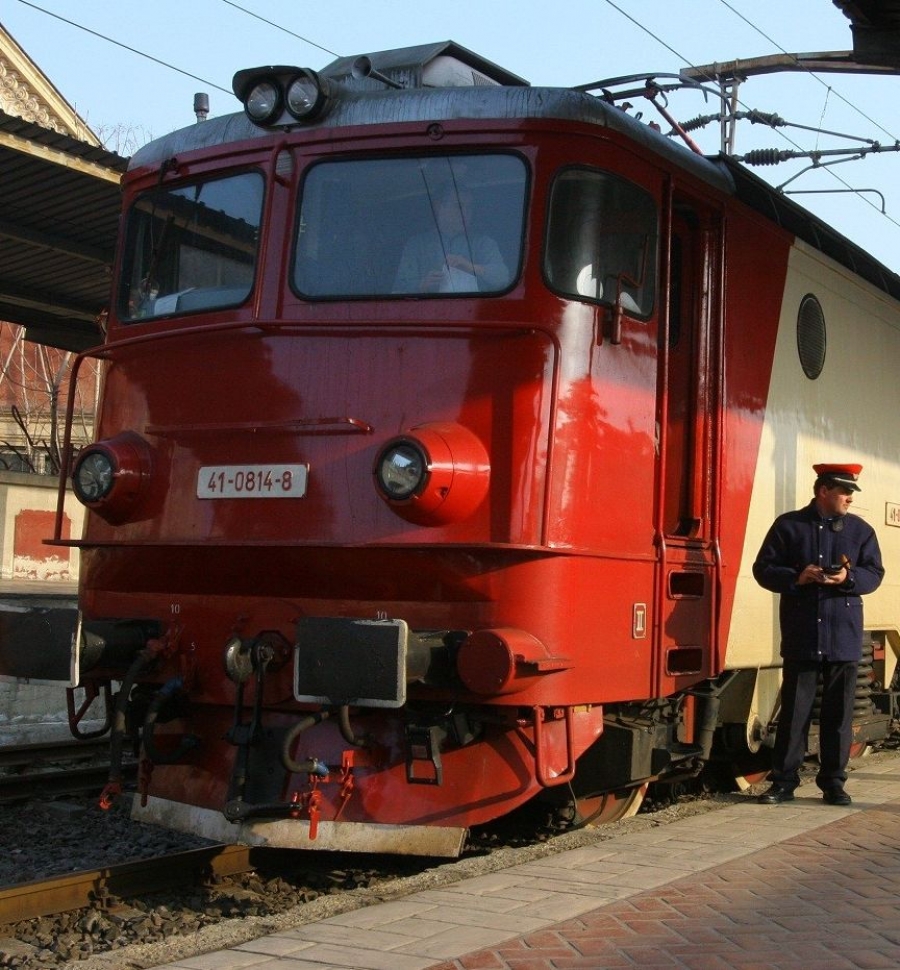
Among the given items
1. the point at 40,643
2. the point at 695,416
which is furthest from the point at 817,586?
the point at 40,643

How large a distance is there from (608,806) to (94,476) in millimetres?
2959

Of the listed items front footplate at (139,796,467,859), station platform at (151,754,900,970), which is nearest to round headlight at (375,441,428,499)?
front footplate at (139,796,467,859)

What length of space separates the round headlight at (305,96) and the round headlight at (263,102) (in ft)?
0.22

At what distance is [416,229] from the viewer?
19.9ft

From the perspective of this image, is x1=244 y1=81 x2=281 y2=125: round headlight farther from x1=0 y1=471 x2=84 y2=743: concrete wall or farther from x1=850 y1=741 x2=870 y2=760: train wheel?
x1=0 y1=471 x2=84 y2=743: concrete wall

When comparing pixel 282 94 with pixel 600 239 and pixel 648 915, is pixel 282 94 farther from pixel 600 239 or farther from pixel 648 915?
pixel 648 915

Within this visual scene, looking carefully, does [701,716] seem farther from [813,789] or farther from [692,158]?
[692,158]

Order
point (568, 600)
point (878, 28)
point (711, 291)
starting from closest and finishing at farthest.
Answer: point (568, 600) < point (711, 291) < point (878, 28)

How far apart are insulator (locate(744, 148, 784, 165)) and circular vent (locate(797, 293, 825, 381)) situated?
28.5 ft

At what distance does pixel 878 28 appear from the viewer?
24.3 feet

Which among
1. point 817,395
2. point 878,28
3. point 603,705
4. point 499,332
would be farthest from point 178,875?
point 878,28

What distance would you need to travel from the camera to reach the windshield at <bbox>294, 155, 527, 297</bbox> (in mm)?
5988

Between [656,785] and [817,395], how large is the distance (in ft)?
8.15

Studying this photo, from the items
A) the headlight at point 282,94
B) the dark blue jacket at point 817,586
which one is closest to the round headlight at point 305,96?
the headlight at point 282,94
